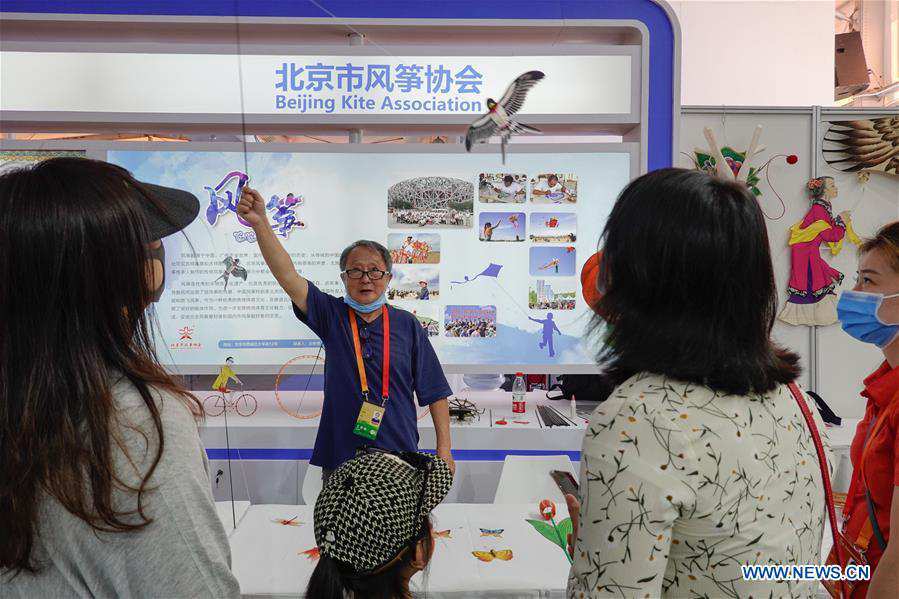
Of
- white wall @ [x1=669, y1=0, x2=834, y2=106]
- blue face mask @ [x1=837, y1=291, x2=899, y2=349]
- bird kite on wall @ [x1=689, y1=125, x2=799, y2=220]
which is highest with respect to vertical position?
white wall @ [x1=669, y1=0, x2=834, y2=106]

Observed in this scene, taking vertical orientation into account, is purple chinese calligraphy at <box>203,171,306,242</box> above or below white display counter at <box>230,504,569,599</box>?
above

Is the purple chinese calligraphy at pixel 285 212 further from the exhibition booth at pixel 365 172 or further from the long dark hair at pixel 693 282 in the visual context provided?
the long dark hair at pixel 693 282

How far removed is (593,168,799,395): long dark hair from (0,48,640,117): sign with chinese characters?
81cm

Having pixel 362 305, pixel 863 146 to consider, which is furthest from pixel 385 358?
pixel 863 146

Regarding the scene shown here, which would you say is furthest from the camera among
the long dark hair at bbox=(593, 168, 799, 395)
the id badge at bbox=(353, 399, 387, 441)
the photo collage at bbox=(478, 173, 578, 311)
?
the photo collage at bbox=(478, 173, 578, 311)

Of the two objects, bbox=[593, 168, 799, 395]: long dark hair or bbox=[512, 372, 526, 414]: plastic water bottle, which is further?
bbox=[512, 372, 526, 414]: plastic water bottle

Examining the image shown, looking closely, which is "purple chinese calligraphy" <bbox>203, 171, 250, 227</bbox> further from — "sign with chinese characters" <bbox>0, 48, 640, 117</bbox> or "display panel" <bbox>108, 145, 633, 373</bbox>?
"sign with chinese characters" <bbox>0, 48, 640, 117</bbox>

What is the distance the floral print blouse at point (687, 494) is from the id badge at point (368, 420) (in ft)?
3.06

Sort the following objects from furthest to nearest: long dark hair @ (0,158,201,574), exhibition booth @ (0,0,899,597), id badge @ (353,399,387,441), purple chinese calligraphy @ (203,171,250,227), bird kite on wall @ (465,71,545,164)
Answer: purple chinese calligraphy @ (203,171,250,227) < exhibition booth @ (0,0,899,597) < id badge @ (353,399,387,441) < bird kite on wall @ (465,71,545,164) < long dark hair @ (0,158,201,574)

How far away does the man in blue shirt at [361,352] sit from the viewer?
5.70ft

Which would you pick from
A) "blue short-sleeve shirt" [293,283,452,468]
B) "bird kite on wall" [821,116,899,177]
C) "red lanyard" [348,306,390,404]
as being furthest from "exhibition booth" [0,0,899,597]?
"bird kite on wall" [821,116,899,177]

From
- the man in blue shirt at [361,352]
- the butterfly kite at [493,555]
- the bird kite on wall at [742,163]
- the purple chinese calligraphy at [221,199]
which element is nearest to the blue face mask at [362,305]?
the man in blue shirt at [361,352]

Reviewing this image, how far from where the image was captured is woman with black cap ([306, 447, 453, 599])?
849 millimetres

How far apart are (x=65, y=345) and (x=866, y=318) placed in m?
1.44
